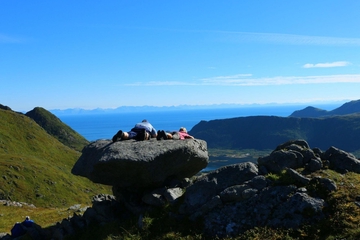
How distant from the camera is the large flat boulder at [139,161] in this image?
1780 cm

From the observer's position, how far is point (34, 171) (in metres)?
88.8

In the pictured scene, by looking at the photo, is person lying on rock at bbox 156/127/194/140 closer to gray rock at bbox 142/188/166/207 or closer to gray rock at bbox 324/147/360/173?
gray rock at bbox 142/188/166/207

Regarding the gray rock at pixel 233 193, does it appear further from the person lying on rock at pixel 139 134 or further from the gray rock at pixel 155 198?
the person lying on rock at pixel 139 134

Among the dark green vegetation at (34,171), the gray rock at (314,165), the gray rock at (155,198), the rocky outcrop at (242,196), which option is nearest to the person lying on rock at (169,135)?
the rocky outcrop at (242,196)

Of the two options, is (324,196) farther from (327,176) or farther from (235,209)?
(235,209)

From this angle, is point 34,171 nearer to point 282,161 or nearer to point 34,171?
point 34,171

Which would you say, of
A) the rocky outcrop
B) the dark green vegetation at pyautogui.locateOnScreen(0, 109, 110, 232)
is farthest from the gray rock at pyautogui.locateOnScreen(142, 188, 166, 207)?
the dark green vegetation at pyautogui.locateOnScreen(0, 109, 110, 232)

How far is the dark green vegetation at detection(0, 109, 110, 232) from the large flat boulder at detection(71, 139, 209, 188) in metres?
62.5

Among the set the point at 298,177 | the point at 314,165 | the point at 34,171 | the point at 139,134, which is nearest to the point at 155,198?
the point at 139,134

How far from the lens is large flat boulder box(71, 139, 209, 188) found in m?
17.8

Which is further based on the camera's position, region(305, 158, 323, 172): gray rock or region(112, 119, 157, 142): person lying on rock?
region(112, 119, 157, 142): person lying on rock

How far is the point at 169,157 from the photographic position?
61.3 ft

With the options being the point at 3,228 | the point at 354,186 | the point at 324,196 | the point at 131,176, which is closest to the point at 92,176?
the point at 131,176

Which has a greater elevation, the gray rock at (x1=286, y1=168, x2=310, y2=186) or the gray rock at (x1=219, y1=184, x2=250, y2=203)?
the gray rock at (x1=286, y1=168, x2=310, y2=186)
